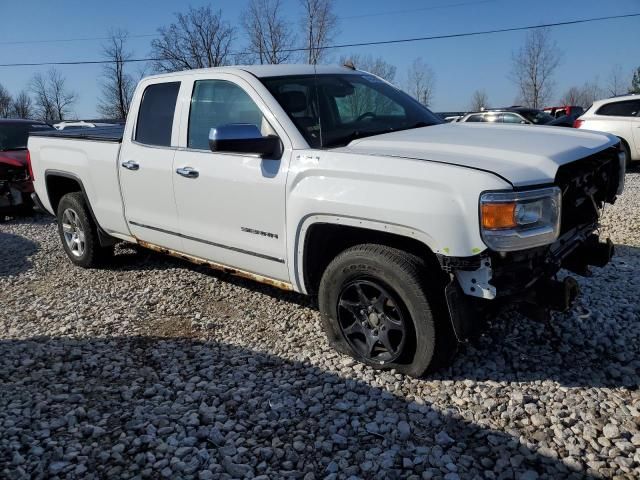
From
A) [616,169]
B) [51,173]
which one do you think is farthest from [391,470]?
[51,173]

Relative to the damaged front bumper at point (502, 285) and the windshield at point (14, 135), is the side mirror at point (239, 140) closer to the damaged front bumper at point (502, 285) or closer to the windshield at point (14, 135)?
the damaged front bumper at point (502, 285)

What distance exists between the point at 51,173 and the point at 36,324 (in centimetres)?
199

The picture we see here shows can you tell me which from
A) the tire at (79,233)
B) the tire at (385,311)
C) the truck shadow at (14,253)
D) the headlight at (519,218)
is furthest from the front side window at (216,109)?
the truck shadow at (14,253)

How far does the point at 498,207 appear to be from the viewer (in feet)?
8.41

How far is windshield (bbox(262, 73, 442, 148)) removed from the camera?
355cm

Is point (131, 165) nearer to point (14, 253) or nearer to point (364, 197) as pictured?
point (364, 197)

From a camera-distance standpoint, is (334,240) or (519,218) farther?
(334,240)

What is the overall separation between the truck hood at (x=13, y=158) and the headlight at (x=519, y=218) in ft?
29.5

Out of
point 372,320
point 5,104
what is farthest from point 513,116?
point 5,104

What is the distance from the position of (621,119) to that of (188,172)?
1058 cm

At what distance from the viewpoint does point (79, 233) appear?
578 centimetres

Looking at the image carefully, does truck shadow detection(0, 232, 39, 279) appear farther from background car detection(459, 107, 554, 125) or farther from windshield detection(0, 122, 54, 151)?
background car detection(459, 107, 554, 125)

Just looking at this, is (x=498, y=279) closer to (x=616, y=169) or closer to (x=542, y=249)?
(x=542, y=249)

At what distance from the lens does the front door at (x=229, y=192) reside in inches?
139
